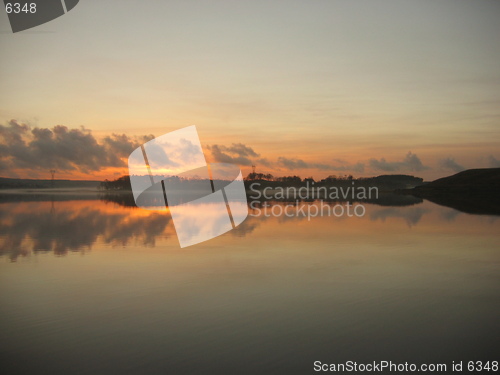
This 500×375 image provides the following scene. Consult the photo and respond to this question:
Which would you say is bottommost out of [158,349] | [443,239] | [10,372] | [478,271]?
[443,239]

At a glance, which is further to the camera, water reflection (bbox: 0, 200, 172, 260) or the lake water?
water reflection (bbox: 0, 200, 172, 260)

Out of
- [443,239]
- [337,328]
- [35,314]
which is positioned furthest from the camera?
[443,239]

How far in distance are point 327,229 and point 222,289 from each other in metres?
9.89

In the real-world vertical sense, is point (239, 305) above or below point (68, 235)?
above

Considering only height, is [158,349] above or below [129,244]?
above

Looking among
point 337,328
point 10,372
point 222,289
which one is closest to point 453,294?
point 337,328

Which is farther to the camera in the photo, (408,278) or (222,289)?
(408,278)

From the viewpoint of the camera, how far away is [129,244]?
12.7m

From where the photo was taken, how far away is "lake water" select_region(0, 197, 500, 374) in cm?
489

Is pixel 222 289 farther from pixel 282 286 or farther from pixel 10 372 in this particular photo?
pixel 10 372

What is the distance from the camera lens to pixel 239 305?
668 cm

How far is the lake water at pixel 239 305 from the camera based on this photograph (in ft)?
16.0

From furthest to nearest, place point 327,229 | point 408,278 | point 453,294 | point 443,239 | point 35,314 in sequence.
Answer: point 327,229
point 443,239
point 408,278
point 453,294
point 35,314

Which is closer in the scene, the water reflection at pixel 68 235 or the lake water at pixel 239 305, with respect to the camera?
the lake water at pixel 239 305
